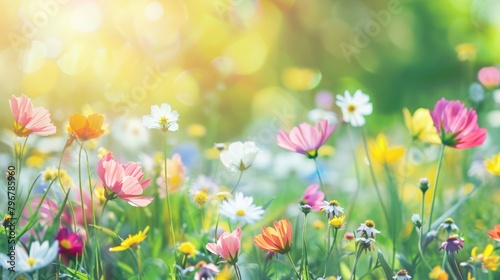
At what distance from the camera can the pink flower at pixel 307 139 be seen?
895mm

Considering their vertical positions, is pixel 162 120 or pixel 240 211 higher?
pixel 162 120

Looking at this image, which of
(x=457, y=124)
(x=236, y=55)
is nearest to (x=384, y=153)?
(x=457, y=124)

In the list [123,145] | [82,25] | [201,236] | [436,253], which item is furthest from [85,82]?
[436,253]

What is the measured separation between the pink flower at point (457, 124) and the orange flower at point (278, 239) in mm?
244

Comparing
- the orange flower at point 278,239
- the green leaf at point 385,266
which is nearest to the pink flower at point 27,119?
the orange flower at point 278,239

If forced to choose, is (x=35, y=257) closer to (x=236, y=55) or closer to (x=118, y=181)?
(x=118, y=181)

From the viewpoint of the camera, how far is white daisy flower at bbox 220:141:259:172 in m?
0.88

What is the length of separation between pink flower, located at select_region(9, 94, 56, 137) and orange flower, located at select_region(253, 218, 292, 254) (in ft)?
0.90

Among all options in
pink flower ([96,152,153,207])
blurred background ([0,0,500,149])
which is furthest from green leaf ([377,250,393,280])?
blurred background ([0,0,500,149])

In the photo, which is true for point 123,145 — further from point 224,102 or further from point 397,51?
point 397,51

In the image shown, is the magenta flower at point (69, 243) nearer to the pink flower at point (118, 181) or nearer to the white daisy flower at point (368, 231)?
the pink flower at point (118, 181)

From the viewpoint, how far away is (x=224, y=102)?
2.30 meters

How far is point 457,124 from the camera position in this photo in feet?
2.90

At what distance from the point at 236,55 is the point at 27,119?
1542 mm
